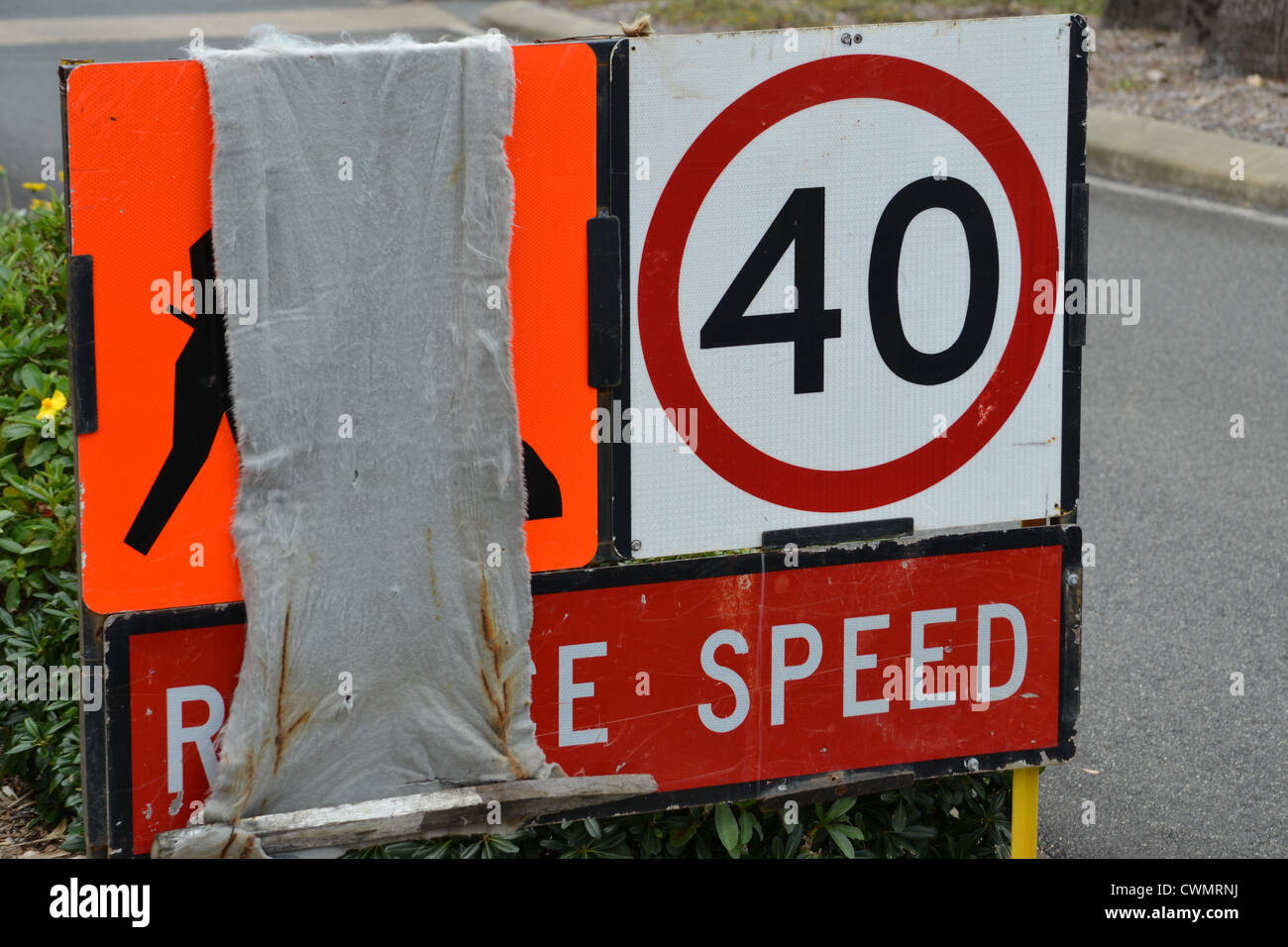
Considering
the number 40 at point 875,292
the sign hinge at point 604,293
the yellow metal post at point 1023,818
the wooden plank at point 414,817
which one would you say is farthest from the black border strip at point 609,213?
the yellow metal post at point 1023,818

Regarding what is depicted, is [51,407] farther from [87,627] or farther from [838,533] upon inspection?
[838,533]

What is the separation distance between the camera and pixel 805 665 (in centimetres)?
273

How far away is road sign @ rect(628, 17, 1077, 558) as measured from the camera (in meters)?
2.56

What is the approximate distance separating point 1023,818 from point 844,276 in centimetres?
111

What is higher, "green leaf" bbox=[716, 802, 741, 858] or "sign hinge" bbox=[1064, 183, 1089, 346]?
"sign hinge" bbox=[1064, 183, 1089, 346]

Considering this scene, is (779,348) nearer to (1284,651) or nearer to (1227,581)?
(1284,651)

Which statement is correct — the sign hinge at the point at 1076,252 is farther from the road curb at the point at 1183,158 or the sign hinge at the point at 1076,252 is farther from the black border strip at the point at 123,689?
the road curb at the point at 1183,158

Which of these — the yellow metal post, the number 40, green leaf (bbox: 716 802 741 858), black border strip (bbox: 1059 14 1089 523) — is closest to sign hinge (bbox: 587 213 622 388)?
the number 40

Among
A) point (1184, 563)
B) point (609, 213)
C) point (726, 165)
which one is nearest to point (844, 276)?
point (726, 165)

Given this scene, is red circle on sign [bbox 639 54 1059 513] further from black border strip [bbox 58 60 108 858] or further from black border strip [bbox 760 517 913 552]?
black border strip [bbox 58 60 108 858]

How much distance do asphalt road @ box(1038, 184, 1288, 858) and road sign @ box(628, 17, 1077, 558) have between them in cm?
164

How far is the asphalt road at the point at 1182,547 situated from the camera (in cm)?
416

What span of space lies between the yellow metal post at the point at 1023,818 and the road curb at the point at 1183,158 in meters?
7.31

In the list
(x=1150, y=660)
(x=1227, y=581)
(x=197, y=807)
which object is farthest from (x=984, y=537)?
(x=1227, y=581)
